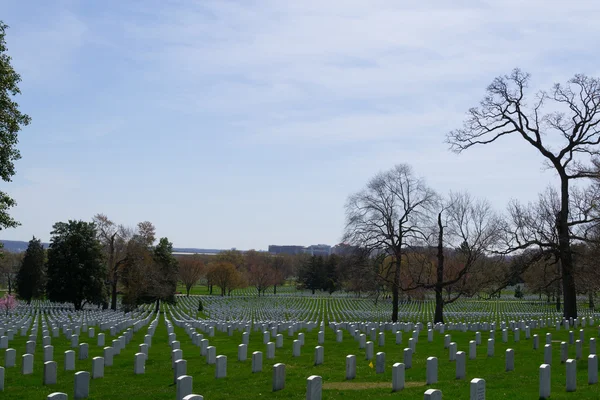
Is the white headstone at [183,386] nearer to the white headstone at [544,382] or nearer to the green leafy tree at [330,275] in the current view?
the white headstone at [544,382]

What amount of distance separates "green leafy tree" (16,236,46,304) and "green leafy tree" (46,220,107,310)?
20526mm

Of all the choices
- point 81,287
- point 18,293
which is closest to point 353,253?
point 81,287

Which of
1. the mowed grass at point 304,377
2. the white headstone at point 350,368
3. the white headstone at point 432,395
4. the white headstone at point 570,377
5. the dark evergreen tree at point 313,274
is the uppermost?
the dark evergreen tree at point 313,274

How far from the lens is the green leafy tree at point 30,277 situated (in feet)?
241

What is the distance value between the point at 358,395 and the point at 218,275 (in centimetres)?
8179

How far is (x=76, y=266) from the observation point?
53.3m

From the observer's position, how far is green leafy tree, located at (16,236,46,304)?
2889 inches

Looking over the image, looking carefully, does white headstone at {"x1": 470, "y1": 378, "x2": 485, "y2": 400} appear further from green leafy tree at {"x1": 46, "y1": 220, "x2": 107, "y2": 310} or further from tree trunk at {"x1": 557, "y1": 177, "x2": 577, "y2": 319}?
green leafy tree at {"x1": 46, "y1": 220, "x2": 107, "y2": 310}

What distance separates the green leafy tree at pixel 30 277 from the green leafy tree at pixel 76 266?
20.5 m

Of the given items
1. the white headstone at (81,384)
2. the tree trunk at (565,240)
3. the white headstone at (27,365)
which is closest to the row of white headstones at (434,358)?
the tree trunk at (565,240)

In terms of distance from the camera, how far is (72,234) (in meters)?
54.6

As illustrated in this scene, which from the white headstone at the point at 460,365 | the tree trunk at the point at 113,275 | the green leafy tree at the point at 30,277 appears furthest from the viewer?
the green leafy tree at the point at 30,277

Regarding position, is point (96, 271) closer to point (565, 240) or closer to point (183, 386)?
point (565, 240)

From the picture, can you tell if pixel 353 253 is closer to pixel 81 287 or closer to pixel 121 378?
pixel 121 378
